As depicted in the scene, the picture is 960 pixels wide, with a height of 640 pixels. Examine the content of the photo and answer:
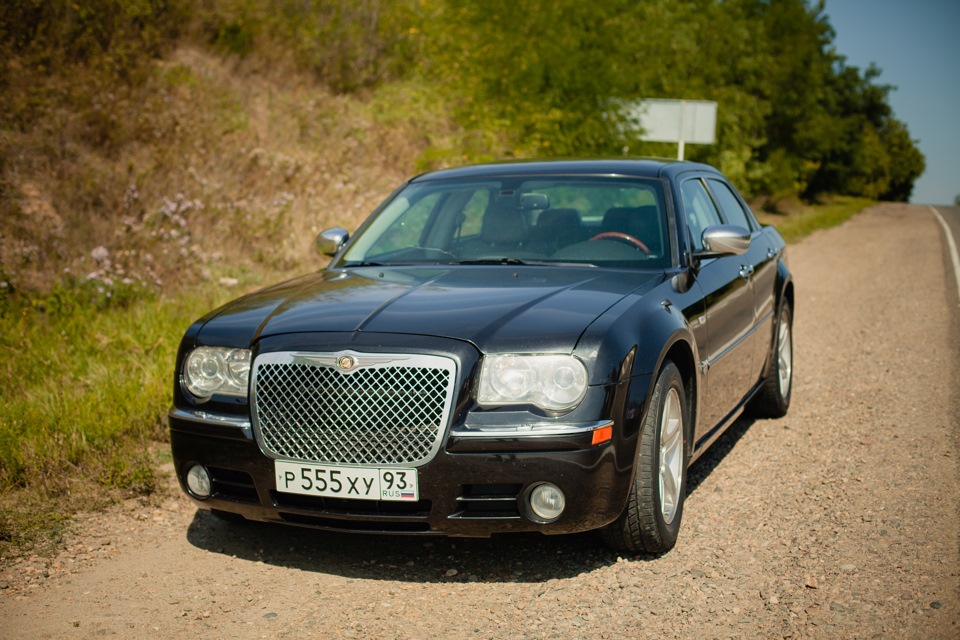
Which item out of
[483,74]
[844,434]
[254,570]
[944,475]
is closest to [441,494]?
[254,570]

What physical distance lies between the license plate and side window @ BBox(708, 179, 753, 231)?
333 centimetres

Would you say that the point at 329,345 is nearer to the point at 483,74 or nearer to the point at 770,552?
the point at 770,552

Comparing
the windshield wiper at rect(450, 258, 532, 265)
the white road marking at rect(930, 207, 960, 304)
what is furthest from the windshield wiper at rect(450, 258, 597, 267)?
the white road marking at rect(930, 207, 960, 304)

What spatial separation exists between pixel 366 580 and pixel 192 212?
8.15m

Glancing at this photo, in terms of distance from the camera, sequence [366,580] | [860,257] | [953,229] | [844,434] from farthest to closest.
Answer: [953,229] < [860,257] < [844,434] < [366,580]

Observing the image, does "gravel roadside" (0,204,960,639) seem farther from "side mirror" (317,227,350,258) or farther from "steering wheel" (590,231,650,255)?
"side mirror" (317,227,350,258)

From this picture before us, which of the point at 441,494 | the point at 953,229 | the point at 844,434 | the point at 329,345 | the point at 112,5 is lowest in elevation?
the point at 953,229

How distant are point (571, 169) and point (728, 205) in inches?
60.1

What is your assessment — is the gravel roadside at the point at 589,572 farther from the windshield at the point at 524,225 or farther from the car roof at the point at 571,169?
the car roof at the point at 571,169

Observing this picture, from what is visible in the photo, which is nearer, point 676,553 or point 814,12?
point 676,553

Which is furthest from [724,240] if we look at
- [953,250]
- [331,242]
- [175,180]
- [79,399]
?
[953,250]

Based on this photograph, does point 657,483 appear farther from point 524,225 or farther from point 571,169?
point 571,169

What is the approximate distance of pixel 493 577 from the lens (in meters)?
3.92

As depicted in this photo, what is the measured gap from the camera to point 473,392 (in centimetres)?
356
